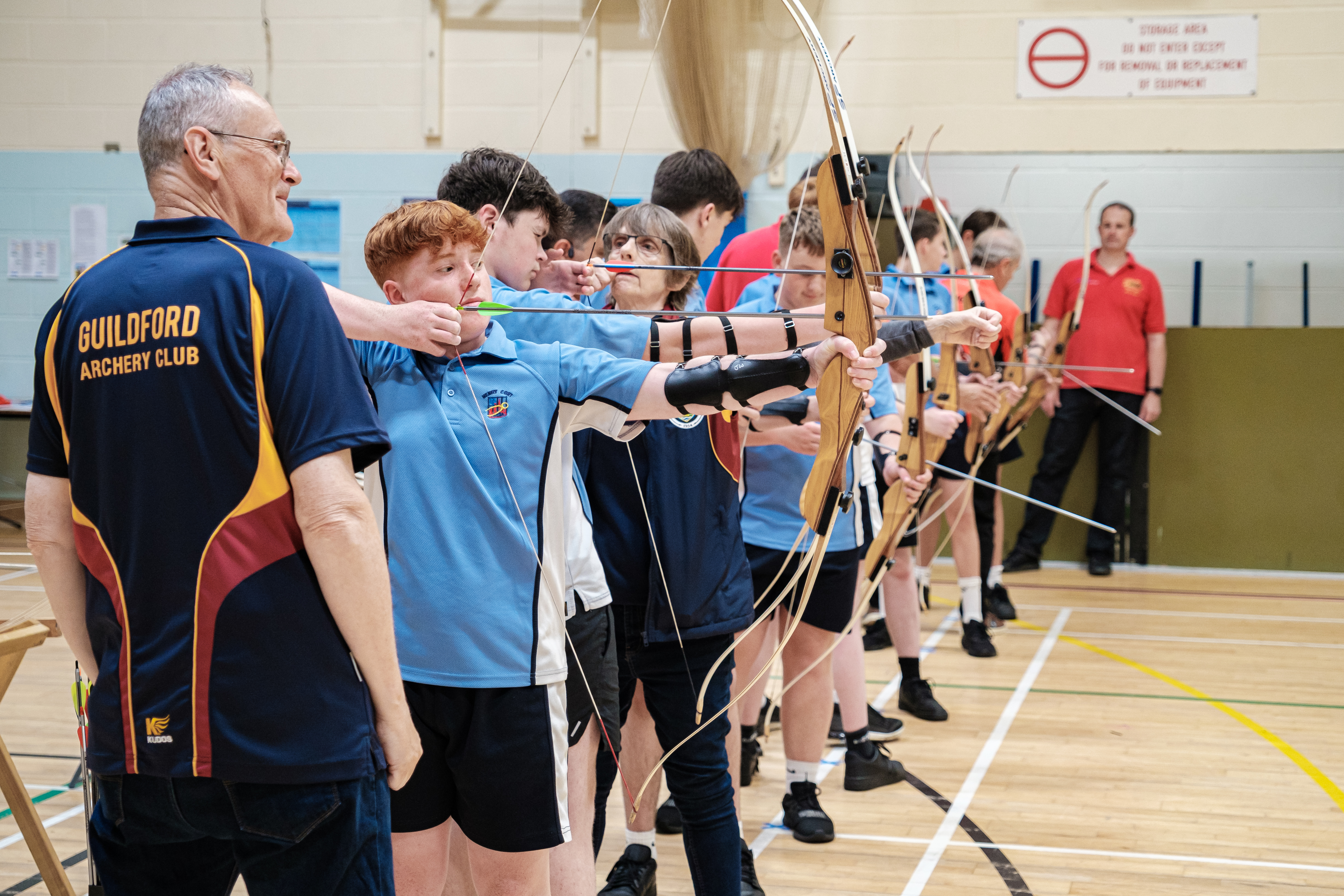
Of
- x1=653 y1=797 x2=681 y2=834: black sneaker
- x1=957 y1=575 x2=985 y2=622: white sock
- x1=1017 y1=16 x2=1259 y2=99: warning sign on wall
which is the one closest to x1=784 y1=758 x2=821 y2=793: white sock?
x1=653 y1=797 x2=681 y2=834: black sneaker

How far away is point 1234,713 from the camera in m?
3.32

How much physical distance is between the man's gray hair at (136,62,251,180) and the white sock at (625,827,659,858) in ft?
4.49

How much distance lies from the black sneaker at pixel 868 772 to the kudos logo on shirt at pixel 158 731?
1.92m

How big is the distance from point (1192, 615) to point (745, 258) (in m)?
2.86

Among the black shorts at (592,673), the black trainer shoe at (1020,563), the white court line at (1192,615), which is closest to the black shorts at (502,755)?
the black shorts at (592,673)

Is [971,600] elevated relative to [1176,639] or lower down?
elevated

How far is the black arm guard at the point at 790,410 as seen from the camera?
1.96 meters

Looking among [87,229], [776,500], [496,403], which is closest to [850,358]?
[496,403]

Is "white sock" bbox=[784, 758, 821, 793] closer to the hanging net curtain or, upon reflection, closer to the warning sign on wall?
the hanging net curtain

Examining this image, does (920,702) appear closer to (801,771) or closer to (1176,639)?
(801,771)

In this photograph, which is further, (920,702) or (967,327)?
(920,702)

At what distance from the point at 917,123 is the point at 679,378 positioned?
4.22 meters

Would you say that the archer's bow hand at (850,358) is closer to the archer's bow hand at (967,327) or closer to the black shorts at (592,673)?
the archer's bow hand at (967,327)

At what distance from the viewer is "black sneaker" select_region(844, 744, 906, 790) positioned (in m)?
2.66
